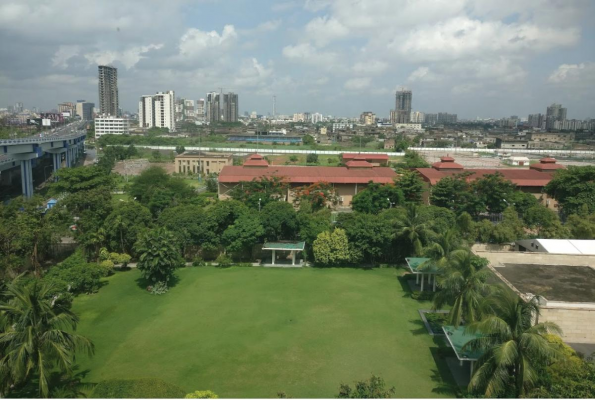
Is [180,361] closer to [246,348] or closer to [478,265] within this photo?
[246,348]

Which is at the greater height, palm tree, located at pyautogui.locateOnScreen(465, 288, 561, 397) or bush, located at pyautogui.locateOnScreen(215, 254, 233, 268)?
palm tree, located at pyautogui.locateOnScreen(465, 288, 561, 397)

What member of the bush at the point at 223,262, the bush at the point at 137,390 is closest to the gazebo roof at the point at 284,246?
the bush at the point at 223,262

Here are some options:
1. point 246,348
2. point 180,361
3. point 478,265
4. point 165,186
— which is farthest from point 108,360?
point 165,186

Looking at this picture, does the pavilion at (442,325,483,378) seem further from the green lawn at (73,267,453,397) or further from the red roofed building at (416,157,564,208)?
the red roofed building at (416,157,564,208)

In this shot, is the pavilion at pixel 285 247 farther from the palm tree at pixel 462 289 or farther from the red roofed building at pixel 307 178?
the red roofed building at pixel 307 178

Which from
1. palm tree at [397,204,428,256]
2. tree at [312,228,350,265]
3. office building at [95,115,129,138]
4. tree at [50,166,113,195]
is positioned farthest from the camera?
office building at [95,115,129,138]

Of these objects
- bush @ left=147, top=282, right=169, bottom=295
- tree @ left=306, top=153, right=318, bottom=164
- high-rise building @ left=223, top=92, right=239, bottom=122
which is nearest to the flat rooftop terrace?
bush @ left=147, top=282, right=169, bottom=295

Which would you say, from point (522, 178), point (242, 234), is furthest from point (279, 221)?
point (522, 178)

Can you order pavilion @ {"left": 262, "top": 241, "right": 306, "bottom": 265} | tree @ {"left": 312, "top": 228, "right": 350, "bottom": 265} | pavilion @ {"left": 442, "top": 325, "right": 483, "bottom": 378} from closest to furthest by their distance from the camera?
1. pavilion @ {"left": 442, "top": 325, "right": 483, "bottom": 378}
2. tree @ {"left": 312, "top": 228, "right": 350, "bottom": 265}
3. pavilion @ {"left": 262, "top": 241, "right": 306, "bottom": 265}
